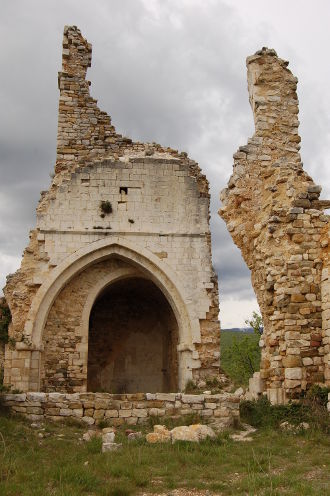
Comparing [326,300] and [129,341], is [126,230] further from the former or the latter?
[326,300]

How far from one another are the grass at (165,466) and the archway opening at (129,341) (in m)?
8.92

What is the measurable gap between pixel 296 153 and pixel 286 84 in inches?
52.7

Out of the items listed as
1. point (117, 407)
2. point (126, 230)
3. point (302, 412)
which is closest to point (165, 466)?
point (302, 412)

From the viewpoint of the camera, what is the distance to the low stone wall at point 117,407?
8562 mm

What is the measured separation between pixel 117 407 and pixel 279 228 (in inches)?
146

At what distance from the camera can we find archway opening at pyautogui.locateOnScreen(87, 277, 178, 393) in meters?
16.4

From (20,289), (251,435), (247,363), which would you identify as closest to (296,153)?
(251,435)

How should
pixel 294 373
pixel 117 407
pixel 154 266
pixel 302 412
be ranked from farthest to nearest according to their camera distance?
pixel 154 266 → pixel 117 407 → pixel 294 373 → pixel 302 412

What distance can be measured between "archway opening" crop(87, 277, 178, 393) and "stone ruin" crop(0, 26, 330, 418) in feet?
0.14

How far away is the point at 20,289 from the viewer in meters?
13.2

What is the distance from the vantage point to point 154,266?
13648 mm

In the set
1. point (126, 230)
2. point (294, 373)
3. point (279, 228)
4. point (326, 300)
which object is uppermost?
point (126, 230)

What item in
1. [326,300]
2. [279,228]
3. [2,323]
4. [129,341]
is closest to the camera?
[326,300]

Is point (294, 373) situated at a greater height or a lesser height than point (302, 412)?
greater
